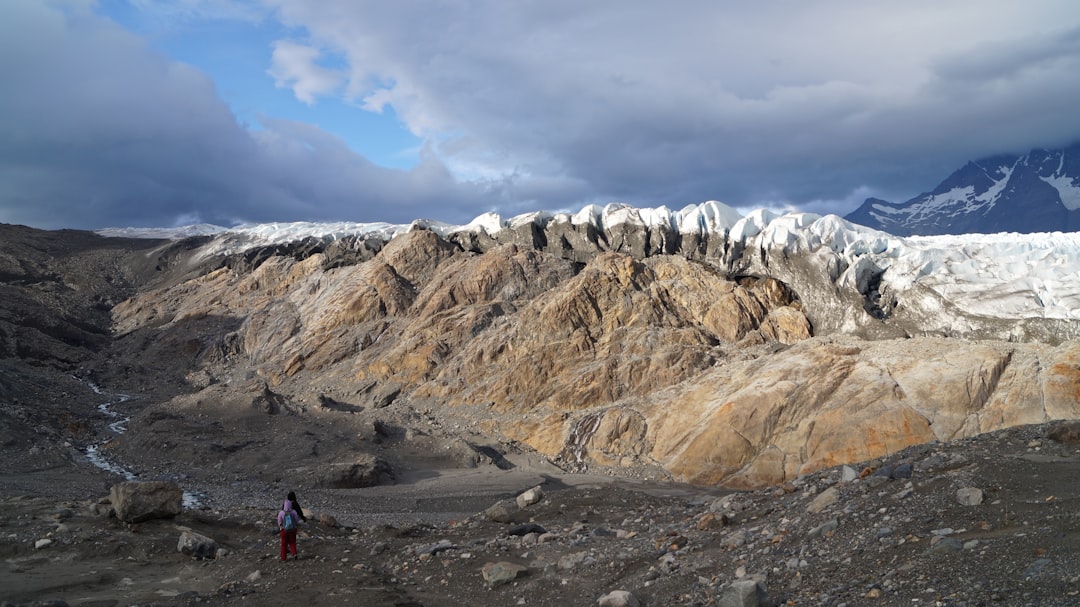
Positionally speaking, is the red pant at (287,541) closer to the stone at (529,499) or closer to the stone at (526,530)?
the stone at (526,530)

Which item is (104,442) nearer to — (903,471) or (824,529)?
(824,529)

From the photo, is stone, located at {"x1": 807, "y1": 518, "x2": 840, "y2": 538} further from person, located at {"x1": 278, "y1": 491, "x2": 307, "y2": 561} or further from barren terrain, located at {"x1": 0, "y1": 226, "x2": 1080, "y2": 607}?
person, located at {"x1": 278, "y1": 491, "x2": 307, "y2": 561}

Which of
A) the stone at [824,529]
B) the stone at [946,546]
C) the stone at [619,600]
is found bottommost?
the stone at [619,600]

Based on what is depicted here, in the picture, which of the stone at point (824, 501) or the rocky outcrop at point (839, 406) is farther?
the rocky outcrop at point (839, 406)

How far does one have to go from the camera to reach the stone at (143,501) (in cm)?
1627

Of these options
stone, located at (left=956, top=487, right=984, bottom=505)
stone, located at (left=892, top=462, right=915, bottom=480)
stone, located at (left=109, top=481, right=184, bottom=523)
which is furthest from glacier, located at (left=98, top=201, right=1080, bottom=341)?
stone, located at (left=109, top=481, right=184, bottom=523)

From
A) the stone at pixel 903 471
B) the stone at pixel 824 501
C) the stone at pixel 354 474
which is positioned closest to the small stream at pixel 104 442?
the stone at pixel 354 474

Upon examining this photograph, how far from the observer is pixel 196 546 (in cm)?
1454

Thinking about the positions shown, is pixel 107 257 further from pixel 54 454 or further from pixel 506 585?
pixel 506 585

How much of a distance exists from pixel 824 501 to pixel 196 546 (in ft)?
39.6

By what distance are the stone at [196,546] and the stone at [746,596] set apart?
1064cm

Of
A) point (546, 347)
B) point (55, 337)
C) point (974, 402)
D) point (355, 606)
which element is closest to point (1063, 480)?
Answer: point (355, 606)

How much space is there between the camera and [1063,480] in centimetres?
1078

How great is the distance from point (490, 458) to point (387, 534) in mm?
18158
